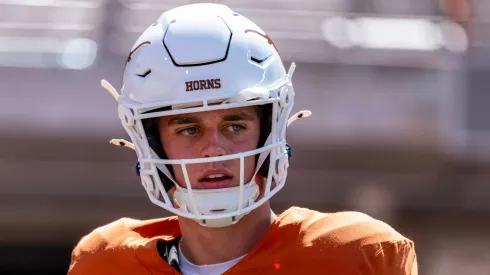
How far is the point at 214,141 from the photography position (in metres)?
1.62

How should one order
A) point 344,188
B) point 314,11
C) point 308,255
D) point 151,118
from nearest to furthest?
point 308,255 < point 151,118 < point 344,188 < point 314,11

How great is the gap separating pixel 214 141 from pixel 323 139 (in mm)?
2455

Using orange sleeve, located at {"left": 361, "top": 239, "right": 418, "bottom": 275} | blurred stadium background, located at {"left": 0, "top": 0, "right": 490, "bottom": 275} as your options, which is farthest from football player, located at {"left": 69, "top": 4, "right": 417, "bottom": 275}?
blurred stadium background, located at {"left": 0, "top": 0, "right": 490, "bottom": 275}

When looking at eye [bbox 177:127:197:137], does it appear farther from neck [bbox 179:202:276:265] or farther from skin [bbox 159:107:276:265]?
neck [bbox 179:202:276:265]

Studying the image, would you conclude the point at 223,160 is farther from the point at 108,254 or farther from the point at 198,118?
the point at 108,254

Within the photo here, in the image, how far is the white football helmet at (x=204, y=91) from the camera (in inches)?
64.1

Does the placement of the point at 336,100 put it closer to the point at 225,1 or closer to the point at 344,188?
the point at 344,188

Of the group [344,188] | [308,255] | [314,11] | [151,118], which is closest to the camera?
[308,255]

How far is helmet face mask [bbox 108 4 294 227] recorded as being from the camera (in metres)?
1.62

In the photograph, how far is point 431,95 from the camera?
411 cm

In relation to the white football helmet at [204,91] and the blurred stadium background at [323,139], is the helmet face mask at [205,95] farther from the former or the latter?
the blurred stadium background at [323,139]

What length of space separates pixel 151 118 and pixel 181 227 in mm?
201

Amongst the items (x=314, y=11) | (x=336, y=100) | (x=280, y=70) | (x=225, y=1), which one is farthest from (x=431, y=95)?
(x=280, y=70)

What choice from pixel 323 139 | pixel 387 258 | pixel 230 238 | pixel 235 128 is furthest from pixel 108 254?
pixel 323 139
